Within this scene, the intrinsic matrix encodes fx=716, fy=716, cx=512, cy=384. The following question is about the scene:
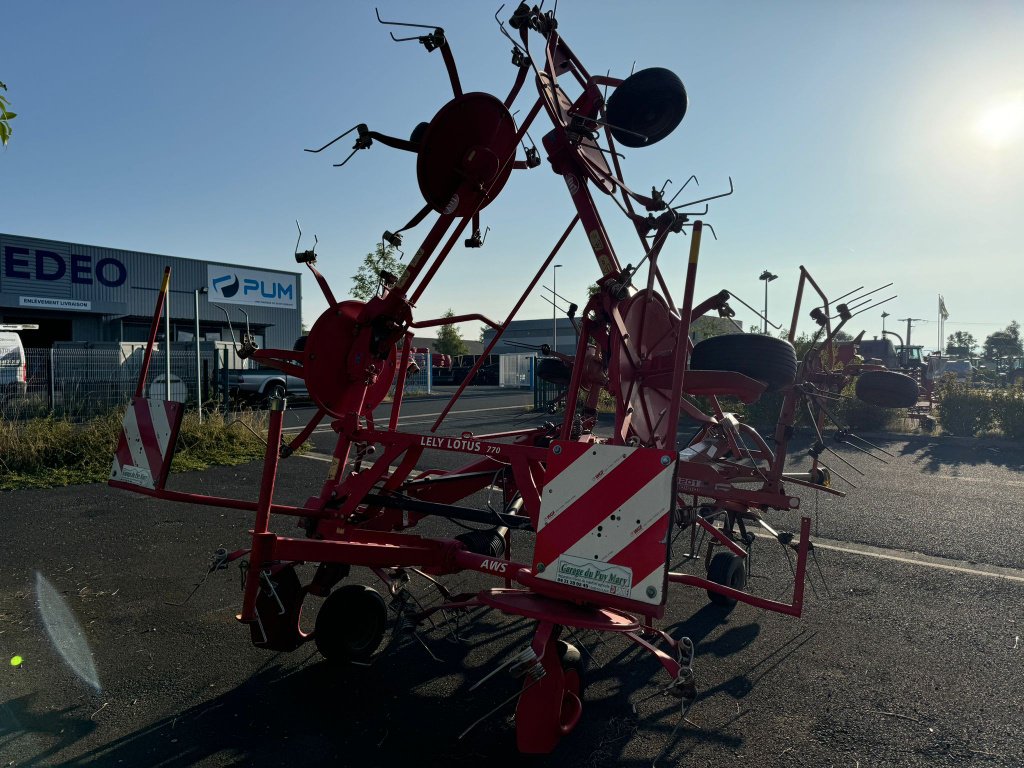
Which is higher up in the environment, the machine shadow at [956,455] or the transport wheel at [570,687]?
the transport wheel at [570,687]

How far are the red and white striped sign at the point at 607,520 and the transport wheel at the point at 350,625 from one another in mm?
1434

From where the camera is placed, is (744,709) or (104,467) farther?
(104,467)

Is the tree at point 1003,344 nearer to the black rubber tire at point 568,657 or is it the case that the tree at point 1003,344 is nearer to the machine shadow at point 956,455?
the machine shadow at point 956,455

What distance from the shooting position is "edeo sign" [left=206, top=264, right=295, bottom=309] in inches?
1276

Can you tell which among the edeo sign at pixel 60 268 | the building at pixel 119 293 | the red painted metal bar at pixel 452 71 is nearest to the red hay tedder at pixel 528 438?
the red painted metal bar at pixel 452 71

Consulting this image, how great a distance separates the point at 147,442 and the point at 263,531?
1.25 meters

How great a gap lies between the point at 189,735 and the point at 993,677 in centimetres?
396

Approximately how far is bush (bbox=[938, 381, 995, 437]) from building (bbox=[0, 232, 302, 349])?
23231mm

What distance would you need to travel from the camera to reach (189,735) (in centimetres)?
312

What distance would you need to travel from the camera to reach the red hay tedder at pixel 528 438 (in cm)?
291

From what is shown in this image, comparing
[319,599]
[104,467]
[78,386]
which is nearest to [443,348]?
[78,386]

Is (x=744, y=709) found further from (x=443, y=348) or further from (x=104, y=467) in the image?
(x=443, y=348)

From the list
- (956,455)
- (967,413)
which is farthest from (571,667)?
(967,413)

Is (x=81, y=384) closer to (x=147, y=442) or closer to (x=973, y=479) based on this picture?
(x=147, y=442)
